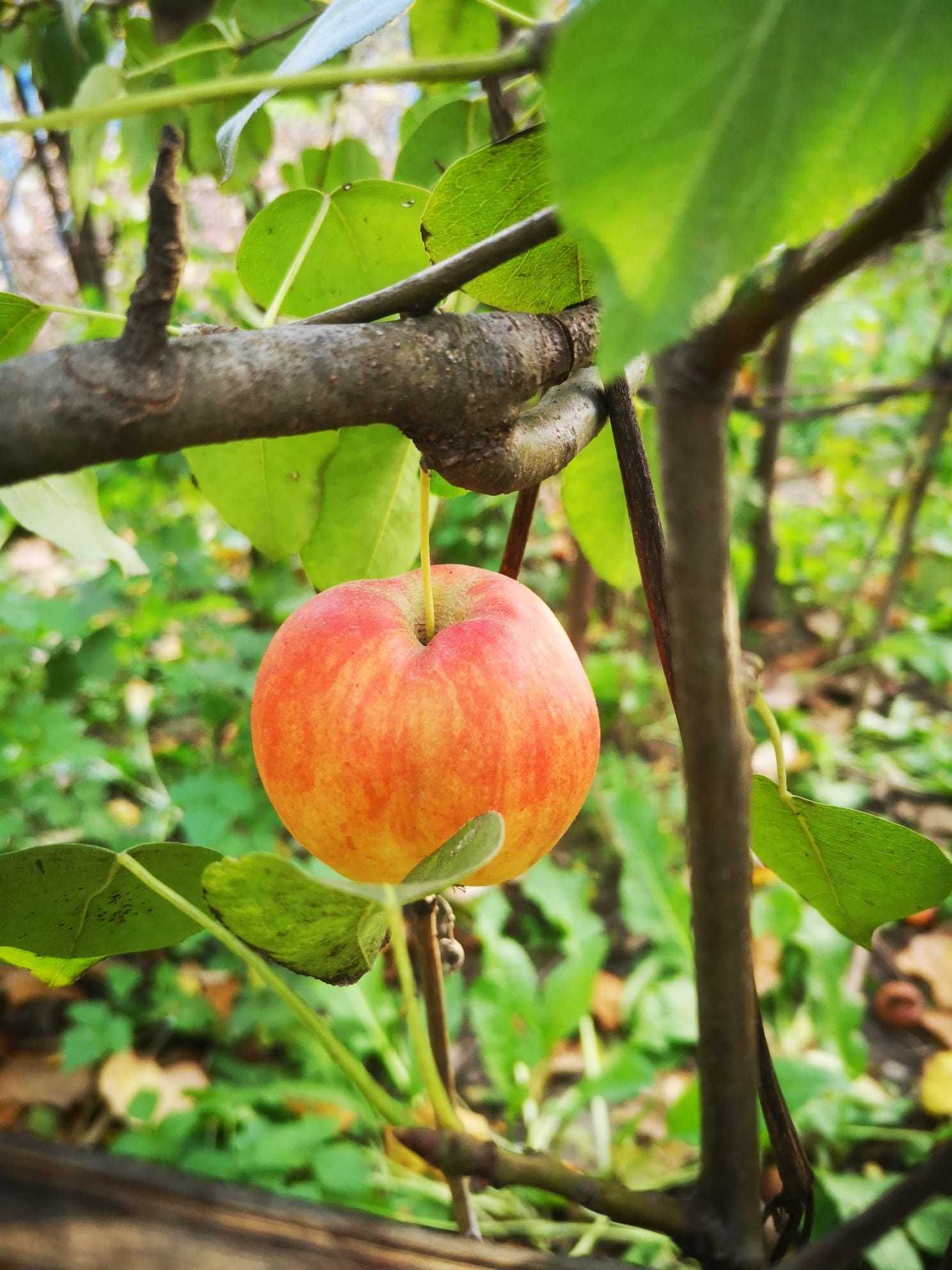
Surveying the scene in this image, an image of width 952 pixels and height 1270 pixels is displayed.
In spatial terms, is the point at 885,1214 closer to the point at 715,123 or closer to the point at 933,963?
the point at 715,123

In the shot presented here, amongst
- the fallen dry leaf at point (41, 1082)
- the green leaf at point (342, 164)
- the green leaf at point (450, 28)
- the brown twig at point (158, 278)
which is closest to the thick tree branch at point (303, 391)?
the brown twig at point (158, 278)

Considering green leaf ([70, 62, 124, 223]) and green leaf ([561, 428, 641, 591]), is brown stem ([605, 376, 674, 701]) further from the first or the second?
green leaf ([70, 62, 124, 223])

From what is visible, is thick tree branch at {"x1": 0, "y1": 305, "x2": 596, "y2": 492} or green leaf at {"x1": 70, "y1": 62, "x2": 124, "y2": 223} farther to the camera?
green leaf at {"x1": 70, "y1": 62, "x2": 124, "y2": 223}

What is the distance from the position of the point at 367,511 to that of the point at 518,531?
8 cm

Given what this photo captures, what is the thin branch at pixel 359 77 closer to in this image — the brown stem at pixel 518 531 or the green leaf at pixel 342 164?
the brown stem at pixel 518 531

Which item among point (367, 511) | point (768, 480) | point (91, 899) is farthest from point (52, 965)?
point (768, 480)

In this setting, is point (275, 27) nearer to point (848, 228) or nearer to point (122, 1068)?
point (848, 228)

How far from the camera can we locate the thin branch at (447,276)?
274mm

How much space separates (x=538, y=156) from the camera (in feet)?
1.12

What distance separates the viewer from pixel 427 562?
406 mm

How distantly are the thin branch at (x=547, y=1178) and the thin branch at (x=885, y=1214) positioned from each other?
4cm

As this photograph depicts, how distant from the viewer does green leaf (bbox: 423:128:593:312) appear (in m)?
0.33

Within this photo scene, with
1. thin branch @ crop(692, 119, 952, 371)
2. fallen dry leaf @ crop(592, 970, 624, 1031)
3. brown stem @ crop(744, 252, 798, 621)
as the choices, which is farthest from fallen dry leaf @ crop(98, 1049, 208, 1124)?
brown stem @ crop(744, 252, 798, 621)

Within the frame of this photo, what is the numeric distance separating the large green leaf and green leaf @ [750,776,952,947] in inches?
8.8
